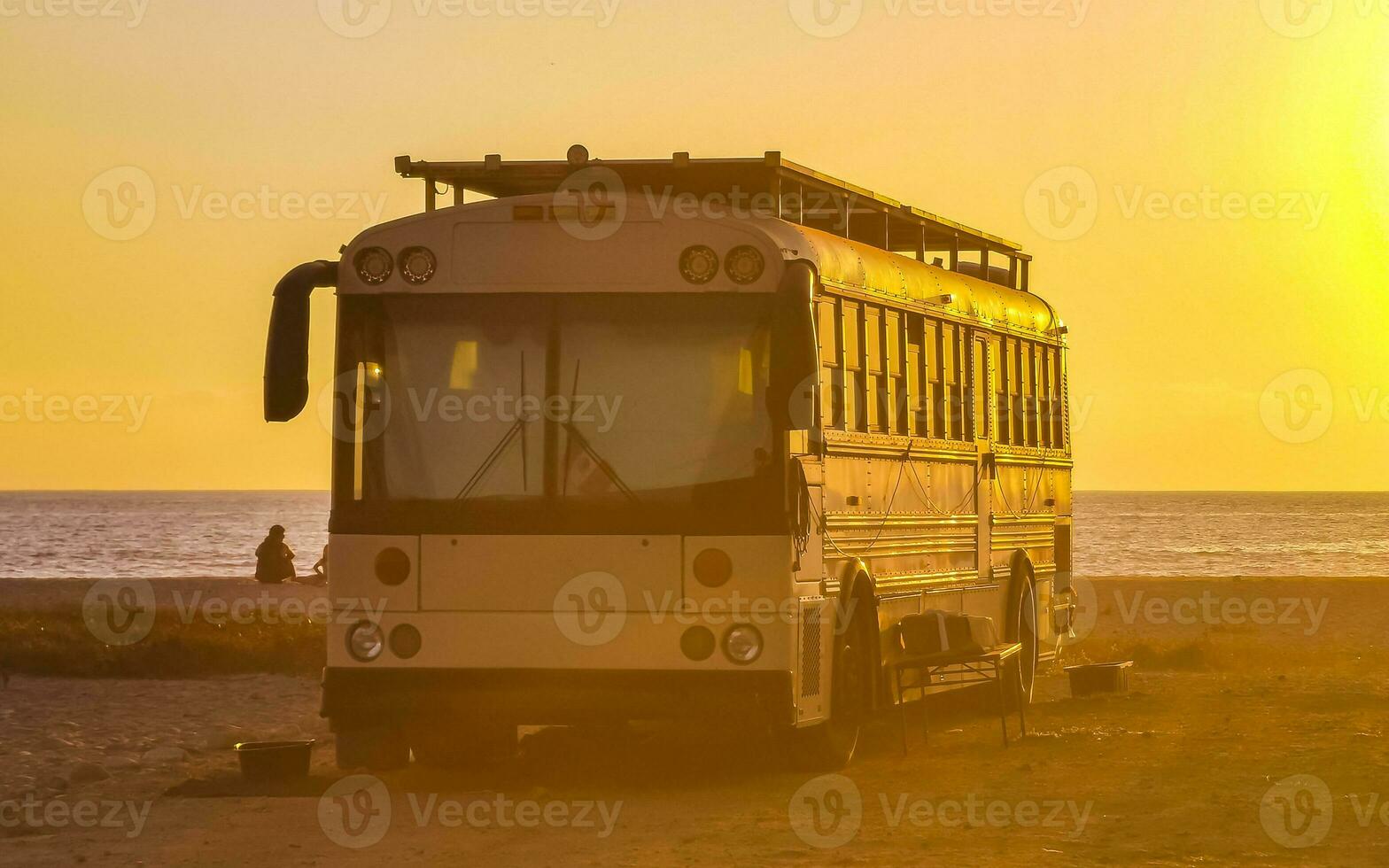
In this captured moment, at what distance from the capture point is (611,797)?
42.0 ft

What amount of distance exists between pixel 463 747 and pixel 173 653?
10130mm

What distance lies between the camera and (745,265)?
12.6 meters

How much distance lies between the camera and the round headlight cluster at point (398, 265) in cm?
1262

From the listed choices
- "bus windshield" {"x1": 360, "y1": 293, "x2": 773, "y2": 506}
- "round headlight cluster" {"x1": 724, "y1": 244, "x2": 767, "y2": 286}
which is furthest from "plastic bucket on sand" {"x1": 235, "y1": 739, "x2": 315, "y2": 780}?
"round headlight cluster" {"x1": 724, "y1": 244, "x2": 767, "y2": 286}

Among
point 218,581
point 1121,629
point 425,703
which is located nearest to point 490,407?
point 425,703

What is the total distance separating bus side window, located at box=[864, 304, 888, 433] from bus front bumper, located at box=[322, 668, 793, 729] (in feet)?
8.91

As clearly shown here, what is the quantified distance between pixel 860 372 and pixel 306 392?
3.87 m

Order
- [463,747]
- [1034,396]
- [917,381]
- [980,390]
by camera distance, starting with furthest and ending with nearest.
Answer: [1034,396], [980,390], [917,381], [463,747]

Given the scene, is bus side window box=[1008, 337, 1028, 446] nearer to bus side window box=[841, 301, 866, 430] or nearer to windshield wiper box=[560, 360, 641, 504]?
bus side window box=[841, 301, 866, 430]

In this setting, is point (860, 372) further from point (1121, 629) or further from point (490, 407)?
point (1121, 629)

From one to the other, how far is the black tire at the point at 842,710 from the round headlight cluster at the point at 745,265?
2.48 metres

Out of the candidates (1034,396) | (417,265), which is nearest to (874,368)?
(417,265)

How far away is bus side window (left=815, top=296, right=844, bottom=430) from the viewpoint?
13.4 m

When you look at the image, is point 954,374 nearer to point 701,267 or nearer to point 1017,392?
point 1017,392
